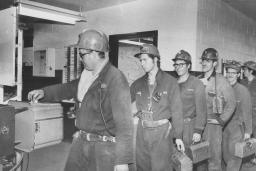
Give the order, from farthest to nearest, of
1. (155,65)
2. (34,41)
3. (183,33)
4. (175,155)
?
(34,41)
(183,33)
(155,65)
(175,155)

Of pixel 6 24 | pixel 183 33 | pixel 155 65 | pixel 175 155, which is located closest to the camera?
pixel 6 24

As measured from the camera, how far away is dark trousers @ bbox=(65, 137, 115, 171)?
243 cm

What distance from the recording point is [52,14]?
18.1 feet

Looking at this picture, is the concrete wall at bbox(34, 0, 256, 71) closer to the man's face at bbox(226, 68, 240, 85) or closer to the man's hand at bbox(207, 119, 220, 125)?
the man's face at bbox(226, 68, 240, 85)

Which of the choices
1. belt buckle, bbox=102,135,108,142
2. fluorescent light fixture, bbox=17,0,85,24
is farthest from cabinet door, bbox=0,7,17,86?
fluorescent light fixture, bbox=17,0,85,24

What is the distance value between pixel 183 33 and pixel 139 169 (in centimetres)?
289

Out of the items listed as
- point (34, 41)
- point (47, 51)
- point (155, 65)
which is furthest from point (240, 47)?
point (34, 41)

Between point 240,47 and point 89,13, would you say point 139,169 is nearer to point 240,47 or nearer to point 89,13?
point 89,13

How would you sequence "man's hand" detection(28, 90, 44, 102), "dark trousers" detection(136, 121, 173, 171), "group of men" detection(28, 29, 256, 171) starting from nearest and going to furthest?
"group of men" detection(28, 29, 256, 171)
"man's hand" detection(28, 90, 44, 102)
"dark trousers" detection(136, 121, 173, 171)

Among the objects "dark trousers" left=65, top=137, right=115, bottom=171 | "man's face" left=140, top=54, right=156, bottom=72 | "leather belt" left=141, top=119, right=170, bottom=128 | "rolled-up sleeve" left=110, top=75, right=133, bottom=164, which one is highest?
"man's face" left=140, top=54, right=156, bottom=72

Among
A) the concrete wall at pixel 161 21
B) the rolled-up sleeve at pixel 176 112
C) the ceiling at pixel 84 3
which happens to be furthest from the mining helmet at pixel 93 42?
the ceiling at pixel 84 3

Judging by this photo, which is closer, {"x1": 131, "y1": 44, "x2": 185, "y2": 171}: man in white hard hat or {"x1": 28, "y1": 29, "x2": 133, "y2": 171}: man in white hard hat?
{"x1": 28, "y1": 29, "x2": 133, "y2": 171}: man in white hard hat

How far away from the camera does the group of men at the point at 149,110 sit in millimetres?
2377

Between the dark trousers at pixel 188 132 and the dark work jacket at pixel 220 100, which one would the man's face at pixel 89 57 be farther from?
the dark work jacket at pixel 220 100
